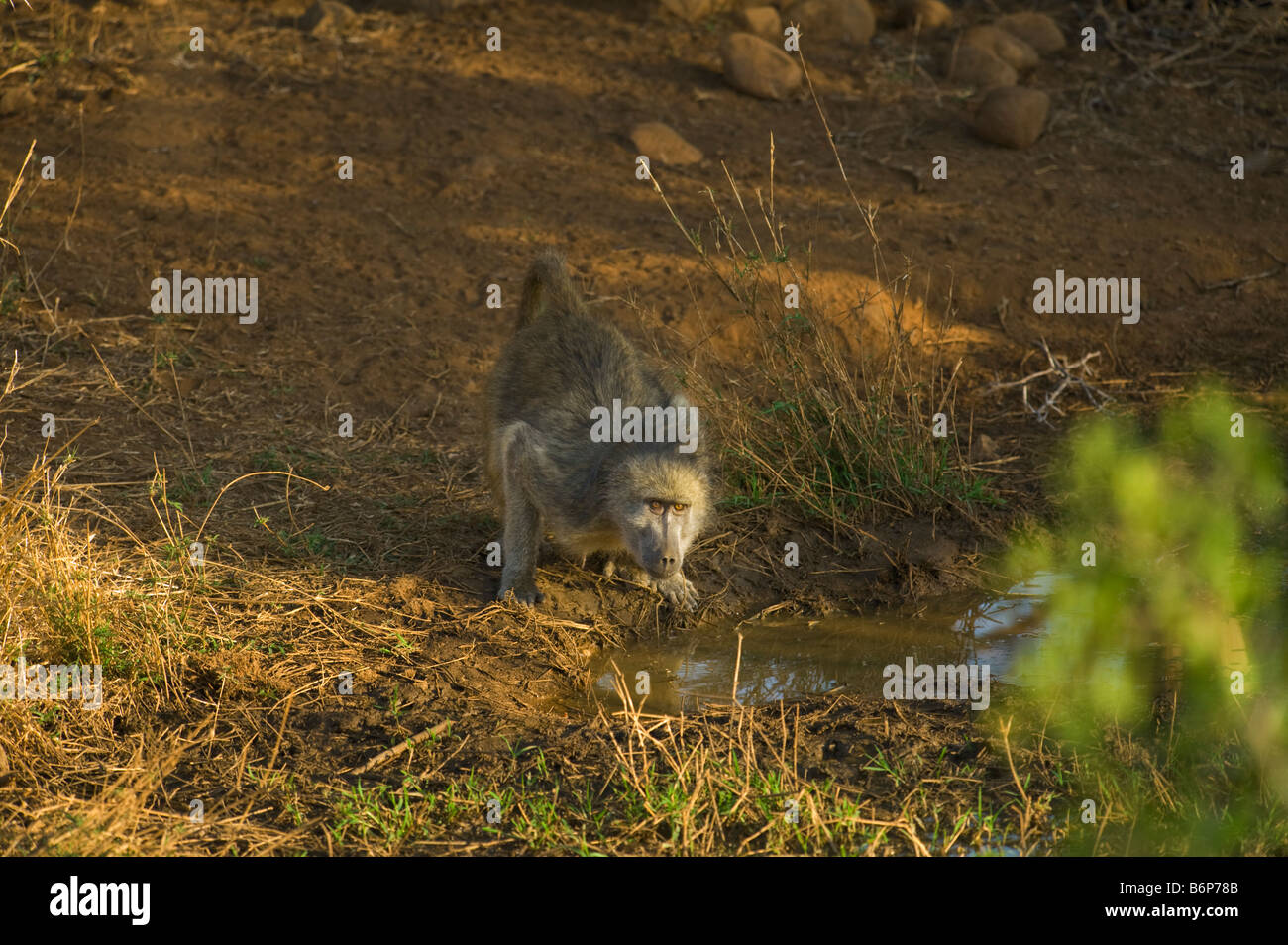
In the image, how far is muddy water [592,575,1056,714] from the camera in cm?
522

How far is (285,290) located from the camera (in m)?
8.59

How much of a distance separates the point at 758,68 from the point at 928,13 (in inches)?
82.1

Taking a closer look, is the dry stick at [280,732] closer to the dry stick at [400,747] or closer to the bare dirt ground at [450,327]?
the bare dirt ground at [450,327]

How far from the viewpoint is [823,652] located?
554cm

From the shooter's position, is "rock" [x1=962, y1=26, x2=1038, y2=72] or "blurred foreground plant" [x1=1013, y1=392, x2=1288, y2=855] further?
"rock" [x1=962, y1=26, x2=1038, y2=72]

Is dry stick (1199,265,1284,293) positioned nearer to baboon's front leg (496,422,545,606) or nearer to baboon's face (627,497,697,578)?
baboon's face (627,497,697,578)

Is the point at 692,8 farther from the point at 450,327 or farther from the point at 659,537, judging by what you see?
the point at 659,537

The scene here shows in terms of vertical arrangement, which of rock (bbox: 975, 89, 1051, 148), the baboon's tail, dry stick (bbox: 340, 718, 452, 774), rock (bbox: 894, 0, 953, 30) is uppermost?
rock (bbox: 894, 0, 953, 30)

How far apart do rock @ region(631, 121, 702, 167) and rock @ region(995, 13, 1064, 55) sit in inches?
137

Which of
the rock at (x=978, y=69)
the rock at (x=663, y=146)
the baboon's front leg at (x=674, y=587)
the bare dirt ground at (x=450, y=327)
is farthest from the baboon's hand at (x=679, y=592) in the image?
the rock at (x=978, y=69)

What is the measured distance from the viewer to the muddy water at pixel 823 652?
5.22 metres

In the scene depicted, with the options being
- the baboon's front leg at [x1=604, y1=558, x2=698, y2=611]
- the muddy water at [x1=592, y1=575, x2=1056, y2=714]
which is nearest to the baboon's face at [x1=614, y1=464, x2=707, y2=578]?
the baboon's front leg at [x1=604, y1=558, x2=698, y2=611]

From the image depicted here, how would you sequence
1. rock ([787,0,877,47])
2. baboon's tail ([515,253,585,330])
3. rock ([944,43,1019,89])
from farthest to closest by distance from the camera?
rock ([787,0,877,47]) → rock ([944,43,1019,89]) → baboon's tail ([515,253,585,330])
